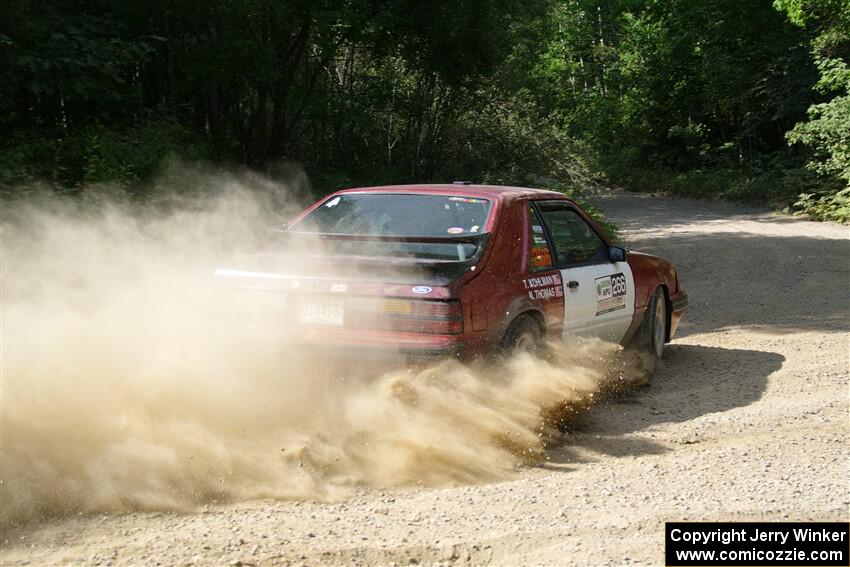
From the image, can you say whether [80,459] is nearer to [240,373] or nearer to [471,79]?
[240,373]

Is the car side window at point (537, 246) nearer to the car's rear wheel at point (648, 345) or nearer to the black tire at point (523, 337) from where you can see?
the black tire at point (523, 337)

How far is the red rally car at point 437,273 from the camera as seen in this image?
5781 millimetres

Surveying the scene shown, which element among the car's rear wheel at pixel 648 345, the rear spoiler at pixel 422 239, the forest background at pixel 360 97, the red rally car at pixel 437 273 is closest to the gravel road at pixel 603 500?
the car's rear wheel at pixel 648 345

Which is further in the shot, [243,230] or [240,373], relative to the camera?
[243,230]

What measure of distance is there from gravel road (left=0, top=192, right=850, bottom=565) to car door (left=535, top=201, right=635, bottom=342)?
0.60 metres

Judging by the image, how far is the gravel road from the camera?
4.02 meters

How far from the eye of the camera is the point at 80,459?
4.71 metres

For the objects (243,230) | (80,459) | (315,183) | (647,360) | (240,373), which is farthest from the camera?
(315,183)

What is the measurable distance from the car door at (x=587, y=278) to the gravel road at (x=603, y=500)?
0.60 metres

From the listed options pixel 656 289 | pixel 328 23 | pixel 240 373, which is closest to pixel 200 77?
pixel 328 23

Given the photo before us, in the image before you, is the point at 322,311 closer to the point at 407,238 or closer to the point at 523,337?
the point at 407,238

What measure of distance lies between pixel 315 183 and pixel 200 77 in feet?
8.84

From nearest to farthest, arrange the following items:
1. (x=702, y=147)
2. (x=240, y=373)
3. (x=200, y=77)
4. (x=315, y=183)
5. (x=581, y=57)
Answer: (x=240, y=373), (x=200, y=77), (x=315, y=183), (x=702, y=147), (x=581, y=57)

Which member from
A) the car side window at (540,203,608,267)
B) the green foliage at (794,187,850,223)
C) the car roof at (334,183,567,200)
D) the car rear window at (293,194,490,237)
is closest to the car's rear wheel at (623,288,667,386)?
the car side window at (540,203,608,267)
